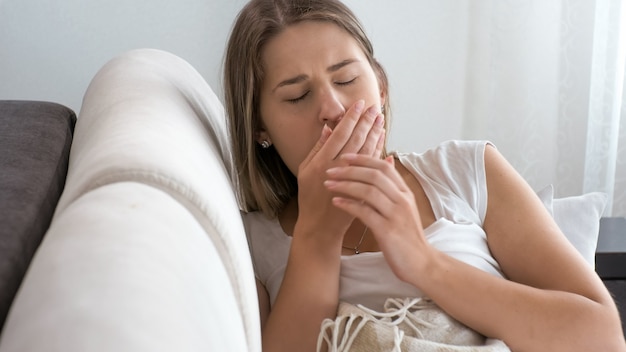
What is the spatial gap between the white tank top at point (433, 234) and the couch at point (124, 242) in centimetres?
34

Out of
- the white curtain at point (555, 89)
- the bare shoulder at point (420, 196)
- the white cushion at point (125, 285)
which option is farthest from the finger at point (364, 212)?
the white curtain at point (555, 89)

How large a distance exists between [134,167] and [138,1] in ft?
8.43

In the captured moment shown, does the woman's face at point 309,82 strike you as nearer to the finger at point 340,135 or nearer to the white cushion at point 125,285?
the finger at point 340,135

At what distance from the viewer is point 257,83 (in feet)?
4.91

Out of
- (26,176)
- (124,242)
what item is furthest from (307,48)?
(124,242)

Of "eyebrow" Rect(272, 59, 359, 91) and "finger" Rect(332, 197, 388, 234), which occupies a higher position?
"eyebrow" Rect(272, 59, 359, 91)

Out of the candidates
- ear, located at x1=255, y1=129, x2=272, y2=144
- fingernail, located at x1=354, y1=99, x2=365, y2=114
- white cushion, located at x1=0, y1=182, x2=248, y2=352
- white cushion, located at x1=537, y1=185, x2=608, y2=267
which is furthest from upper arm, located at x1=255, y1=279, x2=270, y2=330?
white cushion, located at x1=0, y1=182, x2=248, y2=352

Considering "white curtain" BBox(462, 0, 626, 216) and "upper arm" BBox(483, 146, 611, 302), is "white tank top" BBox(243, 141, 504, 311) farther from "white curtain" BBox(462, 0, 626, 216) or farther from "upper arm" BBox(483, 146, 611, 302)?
"white curtain" BBox(462, 0, 626, 216)

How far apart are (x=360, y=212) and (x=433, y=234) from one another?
0.22 m

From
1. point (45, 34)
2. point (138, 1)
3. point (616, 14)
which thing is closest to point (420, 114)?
point (616, 14)

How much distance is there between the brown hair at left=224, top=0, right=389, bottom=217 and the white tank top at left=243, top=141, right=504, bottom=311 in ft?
0.17

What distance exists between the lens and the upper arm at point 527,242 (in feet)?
4.25

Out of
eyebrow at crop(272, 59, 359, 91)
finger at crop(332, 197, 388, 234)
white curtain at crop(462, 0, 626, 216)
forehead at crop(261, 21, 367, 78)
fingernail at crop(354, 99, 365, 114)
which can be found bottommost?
white curtain at crop(462, 0, 626, 216)

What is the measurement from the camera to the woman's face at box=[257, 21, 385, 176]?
4.53 ft
